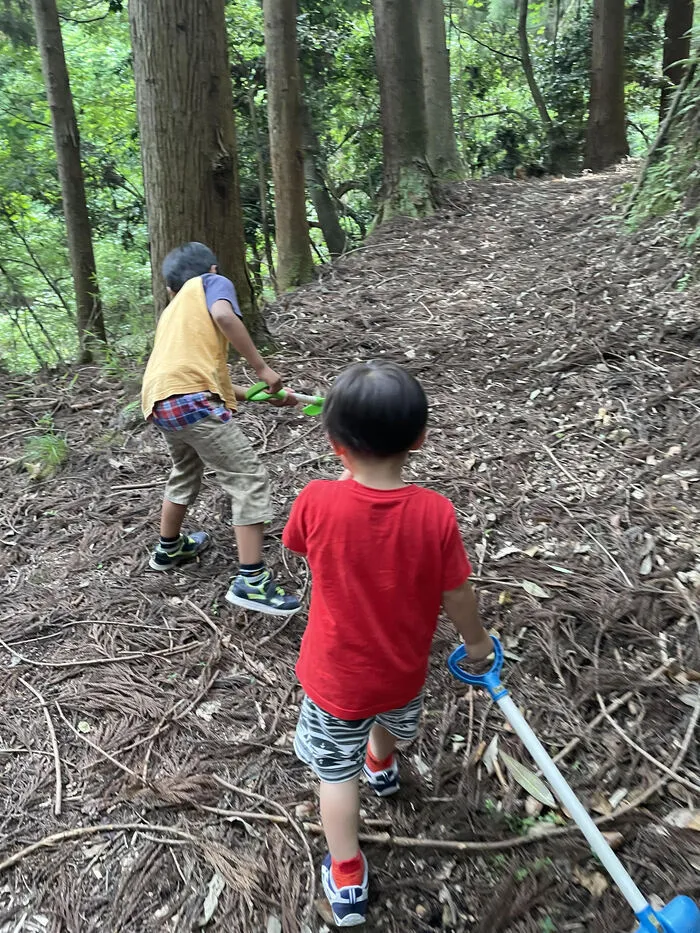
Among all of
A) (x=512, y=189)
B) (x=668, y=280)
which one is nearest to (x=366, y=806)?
(x=668, y=280)

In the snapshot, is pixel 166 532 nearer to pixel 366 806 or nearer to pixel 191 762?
pixel 191 762

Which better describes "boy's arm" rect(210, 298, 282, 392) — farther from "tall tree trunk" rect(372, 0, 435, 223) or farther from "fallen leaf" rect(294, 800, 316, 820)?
"tall tree trunk" rect(372, 0, 435, 223)

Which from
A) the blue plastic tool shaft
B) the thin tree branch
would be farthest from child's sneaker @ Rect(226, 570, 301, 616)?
the thin tree branch

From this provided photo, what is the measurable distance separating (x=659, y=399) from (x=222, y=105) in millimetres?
3280

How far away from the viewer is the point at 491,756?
2.21 m

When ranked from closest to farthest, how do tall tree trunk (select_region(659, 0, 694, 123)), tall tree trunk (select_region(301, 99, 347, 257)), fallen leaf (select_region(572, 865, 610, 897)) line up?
fallen leaf (select_region(572, 865, 610, 897)) < tall tree trunk (select_region(659, 0, 694, 123)) < tall tree trunk (select_region(301, 99, 347, 257))

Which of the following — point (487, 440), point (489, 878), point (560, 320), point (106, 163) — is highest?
point (106, 163)

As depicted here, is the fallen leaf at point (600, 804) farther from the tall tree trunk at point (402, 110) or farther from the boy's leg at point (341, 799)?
the tall tree trunk at point (402, 110)

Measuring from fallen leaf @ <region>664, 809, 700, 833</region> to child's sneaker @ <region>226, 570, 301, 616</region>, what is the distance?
157 cm

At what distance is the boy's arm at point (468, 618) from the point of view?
5.53ft

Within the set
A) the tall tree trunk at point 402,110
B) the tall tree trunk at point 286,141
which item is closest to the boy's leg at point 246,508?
the tall tree trunk at point 286,141

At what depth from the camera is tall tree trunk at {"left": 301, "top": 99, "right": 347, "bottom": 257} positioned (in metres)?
11.0

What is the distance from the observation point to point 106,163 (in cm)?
1132

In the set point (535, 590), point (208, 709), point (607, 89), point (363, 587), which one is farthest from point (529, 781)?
point (607, 89)
